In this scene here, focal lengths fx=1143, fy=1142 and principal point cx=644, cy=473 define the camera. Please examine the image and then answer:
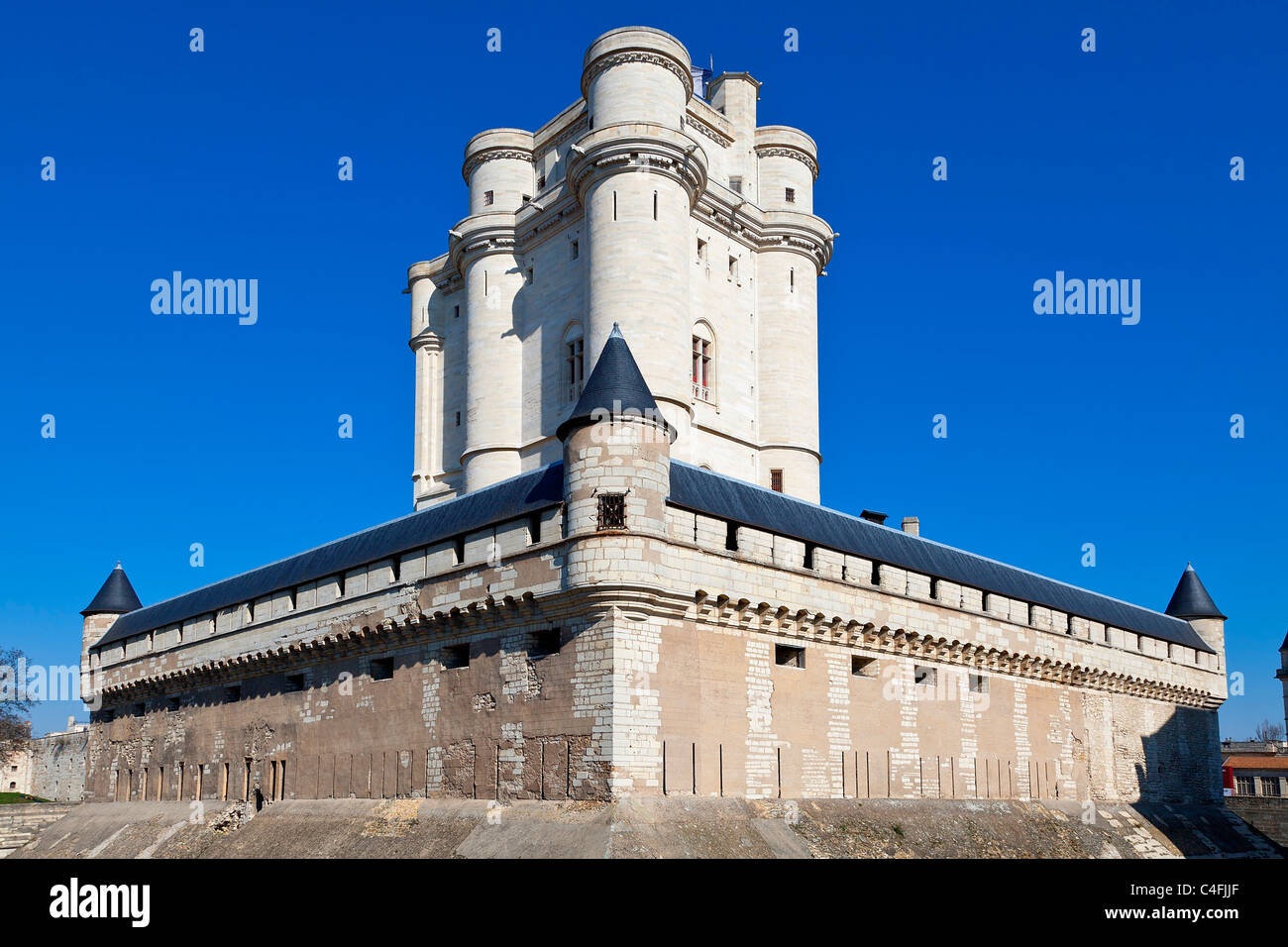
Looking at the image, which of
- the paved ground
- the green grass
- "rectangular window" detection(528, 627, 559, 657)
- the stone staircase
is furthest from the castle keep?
the green grass

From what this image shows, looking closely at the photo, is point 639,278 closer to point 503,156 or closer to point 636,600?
point 503,156

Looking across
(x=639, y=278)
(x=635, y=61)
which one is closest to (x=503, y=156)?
(x=635, y=61)

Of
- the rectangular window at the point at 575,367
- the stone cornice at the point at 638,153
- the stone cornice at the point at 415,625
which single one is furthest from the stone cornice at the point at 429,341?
the stone cornice at the point at 415,625

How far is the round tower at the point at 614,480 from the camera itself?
870 inches

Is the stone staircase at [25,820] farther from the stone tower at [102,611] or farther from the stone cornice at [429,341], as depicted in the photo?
the stone cornice at [429,341]

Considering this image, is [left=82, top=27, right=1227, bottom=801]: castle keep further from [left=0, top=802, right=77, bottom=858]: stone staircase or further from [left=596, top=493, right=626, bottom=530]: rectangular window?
[left=0, top=802, right=77, bottom=858]: stone staircase

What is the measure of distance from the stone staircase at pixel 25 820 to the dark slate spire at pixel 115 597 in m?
7.69

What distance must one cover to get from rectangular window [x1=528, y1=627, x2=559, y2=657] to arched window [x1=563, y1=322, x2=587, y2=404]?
52.7ft

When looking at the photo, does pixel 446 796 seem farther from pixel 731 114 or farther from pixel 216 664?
pixel 731 114

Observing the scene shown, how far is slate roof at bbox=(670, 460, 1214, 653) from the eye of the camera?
992 inches
